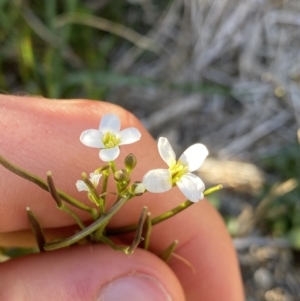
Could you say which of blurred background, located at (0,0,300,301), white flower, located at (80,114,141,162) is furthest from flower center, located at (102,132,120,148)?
blurred background, located at (0,0,300,301)

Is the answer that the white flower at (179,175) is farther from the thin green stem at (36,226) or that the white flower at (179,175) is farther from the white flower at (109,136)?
the thin green stem at (36,226)

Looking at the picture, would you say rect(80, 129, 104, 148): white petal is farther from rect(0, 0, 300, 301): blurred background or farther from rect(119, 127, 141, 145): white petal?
rect(0, 0, 300, 301): blurred background

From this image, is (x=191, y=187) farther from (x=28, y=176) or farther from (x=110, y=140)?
(x=28, y=176)

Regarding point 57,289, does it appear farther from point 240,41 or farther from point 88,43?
point 240,41

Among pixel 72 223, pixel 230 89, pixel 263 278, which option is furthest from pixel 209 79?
pixel 72 223

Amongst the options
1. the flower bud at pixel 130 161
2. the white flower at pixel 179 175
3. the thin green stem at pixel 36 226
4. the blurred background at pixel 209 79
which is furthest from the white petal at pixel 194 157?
the blurred background at pixel 209 79

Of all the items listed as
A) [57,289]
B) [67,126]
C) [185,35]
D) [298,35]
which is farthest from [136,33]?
[57,289]
